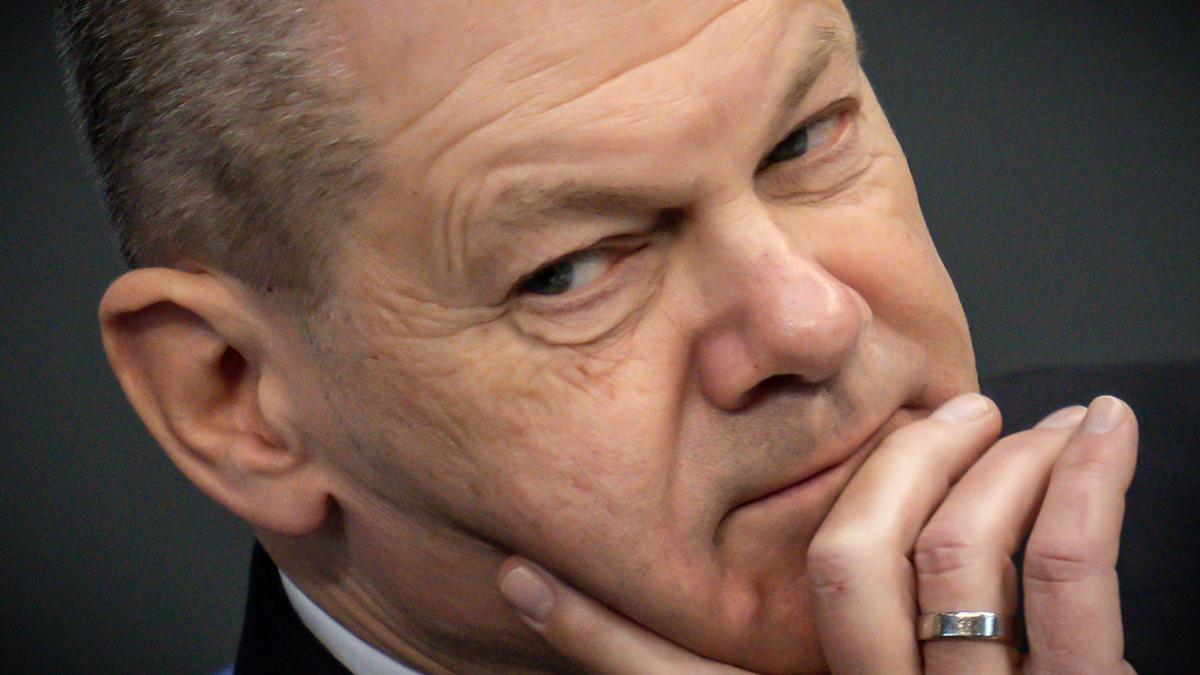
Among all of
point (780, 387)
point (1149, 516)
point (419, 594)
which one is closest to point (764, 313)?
point (780, 387)

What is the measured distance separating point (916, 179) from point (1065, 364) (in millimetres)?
477

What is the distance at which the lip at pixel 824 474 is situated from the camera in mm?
1683

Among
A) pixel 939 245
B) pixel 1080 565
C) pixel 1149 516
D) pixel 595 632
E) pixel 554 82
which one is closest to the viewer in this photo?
pixel 554 82

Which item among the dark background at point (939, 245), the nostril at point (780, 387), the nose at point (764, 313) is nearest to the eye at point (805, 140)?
the nose at point (764, 313)

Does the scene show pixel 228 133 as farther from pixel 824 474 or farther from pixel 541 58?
pixel 824 474

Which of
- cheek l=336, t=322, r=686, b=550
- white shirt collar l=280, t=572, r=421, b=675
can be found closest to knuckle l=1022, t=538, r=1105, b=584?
cheek l=336, t=322, r=686, b=550

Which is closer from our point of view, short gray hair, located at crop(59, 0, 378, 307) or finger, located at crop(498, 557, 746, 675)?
short gray hair, located at crop(59, 0, 378, 307)

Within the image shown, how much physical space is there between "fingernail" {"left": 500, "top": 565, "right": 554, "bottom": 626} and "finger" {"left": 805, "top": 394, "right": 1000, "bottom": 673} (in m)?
0.28

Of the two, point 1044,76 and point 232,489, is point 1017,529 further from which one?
point 1044,76

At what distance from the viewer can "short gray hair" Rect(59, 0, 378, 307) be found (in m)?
1.61

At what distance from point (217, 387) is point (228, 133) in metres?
0.32

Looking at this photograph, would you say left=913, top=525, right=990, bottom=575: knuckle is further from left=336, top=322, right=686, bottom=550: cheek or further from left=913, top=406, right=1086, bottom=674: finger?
left=336, top=322, right=686, bottom=550: cheek

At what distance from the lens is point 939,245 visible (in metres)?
3.24

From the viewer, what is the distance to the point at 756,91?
1.58 m
